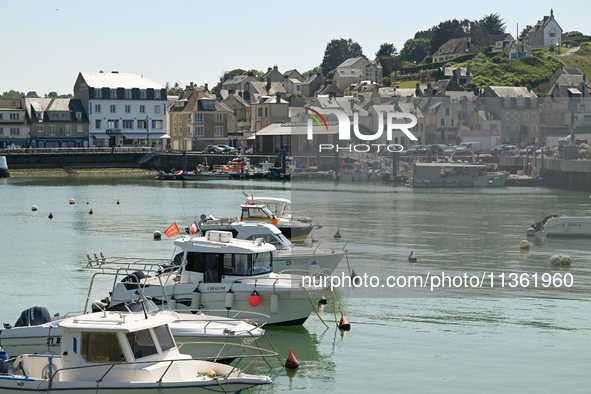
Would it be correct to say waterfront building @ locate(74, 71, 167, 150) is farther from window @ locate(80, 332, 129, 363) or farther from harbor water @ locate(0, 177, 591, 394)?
window @ locate(80, 332, 129, 363)

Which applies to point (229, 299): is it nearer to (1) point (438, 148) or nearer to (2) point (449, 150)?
(2) point (449, 150)

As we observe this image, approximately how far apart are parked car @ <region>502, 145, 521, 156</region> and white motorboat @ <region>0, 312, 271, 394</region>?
286ft

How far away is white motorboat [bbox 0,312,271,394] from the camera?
44.9ft

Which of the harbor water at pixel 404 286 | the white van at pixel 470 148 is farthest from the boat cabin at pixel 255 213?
the white van at pixel 470 148

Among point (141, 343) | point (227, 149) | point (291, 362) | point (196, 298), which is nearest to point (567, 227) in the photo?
point (196, 298)

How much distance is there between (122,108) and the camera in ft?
411

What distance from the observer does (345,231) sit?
4362 centimetres

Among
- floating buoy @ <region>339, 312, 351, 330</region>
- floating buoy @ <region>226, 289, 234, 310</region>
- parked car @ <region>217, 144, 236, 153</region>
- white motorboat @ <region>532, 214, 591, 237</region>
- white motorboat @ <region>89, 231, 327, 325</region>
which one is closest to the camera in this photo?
floating buoy @ <region>226, 289, 234, 310</region>

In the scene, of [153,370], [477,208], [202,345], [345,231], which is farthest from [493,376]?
[477,208]

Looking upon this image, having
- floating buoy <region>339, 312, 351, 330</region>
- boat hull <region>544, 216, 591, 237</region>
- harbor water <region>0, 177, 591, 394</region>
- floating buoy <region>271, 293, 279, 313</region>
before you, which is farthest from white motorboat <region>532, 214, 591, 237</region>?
floating buoy <region>271, 293, 279, 313</region>

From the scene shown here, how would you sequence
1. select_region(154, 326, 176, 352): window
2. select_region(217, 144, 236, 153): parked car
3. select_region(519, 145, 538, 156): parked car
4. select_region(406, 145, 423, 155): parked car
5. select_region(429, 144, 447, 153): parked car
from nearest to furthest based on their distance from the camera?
1. select_region(154, 326, 176, 352): window
2. select_region(519, 145, 538, 156): parked car
3. select_region(406, 145, 423, 155): parked car
4. select_region(429, 144, 447, 153): parked car
5. select_region(217, 144, 236, 153): parked car

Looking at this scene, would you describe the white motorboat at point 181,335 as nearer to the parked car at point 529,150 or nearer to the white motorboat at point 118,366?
the white motorboat at point 118,366

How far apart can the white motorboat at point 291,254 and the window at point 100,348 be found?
12410mm

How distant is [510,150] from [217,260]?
82041 mm
